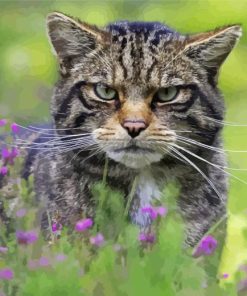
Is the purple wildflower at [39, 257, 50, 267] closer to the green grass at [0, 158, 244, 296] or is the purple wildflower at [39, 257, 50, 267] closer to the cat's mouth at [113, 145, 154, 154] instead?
the green grass at [0, 158, 244, 296]

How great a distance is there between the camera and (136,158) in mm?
3955

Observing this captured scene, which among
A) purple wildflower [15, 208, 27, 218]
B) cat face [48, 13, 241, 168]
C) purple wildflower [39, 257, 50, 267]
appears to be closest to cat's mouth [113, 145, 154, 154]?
cat face [48, 13, 241, 168]

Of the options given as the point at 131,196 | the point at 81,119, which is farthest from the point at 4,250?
the point at 81,119

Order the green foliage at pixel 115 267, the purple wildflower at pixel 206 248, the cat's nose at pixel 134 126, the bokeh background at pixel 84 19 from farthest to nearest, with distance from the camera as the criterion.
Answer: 1. the bokeh background at pixel 84 19
2. the cat's nose at pixel 134 126
3. the purple wildflower at pixel 206 248
4. the green foliage at pixel 115 267

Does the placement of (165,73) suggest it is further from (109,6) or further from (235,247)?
(109,6)

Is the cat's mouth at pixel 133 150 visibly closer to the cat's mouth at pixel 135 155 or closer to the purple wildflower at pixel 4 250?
the cat's mouth at pixel 135 155

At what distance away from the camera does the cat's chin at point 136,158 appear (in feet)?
12.9

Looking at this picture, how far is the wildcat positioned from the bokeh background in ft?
5.09

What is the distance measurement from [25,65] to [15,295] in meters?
3.53

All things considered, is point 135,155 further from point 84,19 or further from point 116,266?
point 84,19

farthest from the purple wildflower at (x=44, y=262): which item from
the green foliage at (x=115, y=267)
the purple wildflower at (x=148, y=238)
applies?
the purple wildflower at (x=148, y=238)

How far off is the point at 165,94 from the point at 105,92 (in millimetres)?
253

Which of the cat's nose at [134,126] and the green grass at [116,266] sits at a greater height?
the cat's nose at [134,126]

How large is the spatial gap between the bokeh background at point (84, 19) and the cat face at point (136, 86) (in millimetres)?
1612
